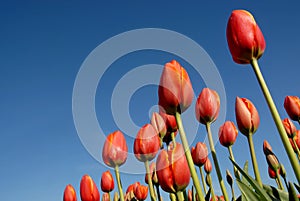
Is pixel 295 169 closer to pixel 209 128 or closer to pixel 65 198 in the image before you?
pixel 209 128

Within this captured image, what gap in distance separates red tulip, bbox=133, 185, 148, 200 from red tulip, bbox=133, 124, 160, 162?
3.11 ft

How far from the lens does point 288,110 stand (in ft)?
8.90

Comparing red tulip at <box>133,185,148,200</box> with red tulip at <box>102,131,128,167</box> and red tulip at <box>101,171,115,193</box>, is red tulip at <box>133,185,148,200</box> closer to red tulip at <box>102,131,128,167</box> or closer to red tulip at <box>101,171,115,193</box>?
red tulip at <box>101,171,115,193</box>

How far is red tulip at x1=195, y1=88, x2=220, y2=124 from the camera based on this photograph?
1.81 meters

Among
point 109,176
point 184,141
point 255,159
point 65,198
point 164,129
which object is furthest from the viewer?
point 109,176

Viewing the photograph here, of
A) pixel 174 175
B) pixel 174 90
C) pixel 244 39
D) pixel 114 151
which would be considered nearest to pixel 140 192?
pixel 114 151

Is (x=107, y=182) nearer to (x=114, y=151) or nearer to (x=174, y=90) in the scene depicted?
(x=114, y=151)

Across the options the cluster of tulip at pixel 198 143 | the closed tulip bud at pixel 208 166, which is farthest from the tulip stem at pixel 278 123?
the closed tulip bud at pixel 208 166

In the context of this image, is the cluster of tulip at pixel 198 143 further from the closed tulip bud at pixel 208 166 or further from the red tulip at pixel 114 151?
the closed tulip bud at pixel 208 166

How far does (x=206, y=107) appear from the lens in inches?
71.8

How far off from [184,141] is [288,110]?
1.77m

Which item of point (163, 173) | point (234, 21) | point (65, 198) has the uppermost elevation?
point (234, 21)

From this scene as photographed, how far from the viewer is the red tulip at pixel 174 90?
1.38 m

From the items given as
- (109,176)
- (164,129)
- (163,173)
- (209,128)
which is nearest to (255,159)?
(209,128)
